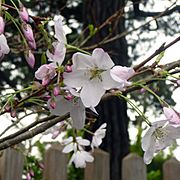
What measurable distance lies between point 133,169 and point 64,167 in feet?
0.97

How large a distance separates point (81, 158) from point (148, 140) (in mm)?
686

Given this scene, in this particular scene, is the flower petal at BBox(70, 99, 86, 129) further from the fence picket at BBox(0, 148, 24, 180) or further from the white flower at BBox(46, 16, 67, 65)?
the fence picket at BBox(0, 148, 24, 180)

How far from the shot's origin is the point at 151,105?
5.63m

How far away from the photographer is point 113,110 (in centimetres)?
283

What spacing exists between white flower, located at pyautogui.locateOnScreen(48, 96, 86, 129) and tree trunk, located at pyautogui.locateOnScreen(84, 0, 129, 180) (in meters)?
1.73

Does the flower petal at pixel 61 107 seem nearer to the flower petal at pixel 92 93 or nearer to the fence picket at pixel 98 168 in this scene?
the flower petal at pixel 92 93

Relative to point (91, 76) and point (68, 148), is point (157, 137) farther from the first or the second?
point (68, 148)

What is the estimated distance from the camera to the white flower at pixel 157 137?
731mm

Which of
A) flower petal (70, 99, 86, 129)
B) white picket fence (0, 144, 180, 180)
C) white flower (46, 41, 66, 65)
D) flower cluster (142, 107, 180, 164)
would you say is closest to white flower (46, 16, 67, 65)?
white flower (46, 41, 66, 65)

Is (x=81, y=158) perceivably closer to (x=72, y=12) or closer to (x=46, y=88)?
(x=46, y=88)

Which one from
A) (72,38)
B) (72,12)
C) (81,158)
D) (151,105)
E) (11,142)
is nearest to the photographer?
(11,142)

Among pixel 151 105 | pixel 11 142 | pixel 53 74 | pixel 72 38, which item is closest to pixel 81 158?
pixel 11 142

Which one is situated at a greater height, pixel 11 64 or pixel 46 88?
pixel 11 64

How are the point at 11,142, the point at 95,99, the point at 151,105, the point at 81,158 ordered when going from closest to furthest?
the point at 95,99 < the point at 11,142 < the point at 81,158 < the point at 151,105
